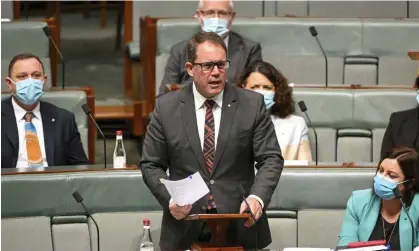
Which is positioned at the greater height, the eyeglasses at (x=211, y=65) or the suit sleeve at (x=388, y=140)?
the eyeglasses at (x=211, y=65)

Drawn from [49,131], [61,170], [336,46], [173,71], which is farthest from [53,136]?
[336,46]

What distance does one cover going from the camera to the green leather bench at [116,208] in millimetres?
2234

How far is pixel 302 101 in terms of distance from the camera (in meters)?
2.66

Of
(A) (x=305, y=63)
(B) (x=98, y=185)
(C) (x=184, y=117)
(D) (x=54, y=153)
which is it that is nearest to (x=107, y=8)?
(A) (x=305, y=63)

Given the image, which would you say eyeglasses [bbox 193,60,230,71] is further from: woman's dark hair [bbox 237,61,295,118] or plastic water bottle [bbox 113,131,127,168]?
woman's dark hair [bbox 237,61,295,118]

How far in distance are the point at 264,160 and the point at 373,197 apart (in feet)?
1.13

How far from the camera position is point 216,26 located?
10.2 ft

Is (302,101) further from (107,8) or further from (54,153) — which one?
(107,8)

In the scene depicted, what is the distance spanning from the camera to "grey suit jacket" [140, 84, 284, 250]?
6.28ft

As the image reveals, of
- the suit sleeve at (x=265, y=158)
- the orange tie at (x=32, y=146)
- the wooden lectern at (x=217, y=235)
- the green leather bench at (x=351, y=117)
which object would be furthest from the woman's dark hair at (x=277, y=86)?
the wooden lectern at (x=217, y=235)

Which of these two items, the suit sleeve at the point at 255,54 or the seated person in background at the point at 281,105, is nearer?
the seated person in background at the point at 281,105

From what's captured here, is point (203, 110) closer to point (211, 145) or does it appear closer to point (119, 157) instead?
point (211, 145)

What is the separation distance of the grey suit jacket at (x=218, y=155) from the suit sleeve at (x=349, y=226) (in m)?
0.23

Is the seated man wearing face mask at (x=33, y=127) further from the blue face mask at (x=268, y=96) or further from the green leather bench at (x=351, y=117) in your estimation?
the green leather bench at (x=351, y=117)
